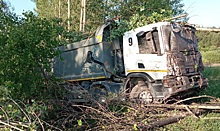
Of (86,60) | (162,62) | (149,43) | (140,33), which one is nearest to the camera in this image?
(162,62)

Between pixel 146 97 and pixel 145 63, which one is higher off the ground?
pixel 145 63

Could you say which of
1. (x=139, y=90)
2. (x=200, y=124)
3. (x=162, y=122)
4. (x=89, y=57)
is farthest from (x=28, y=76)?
(x=200, y=124)

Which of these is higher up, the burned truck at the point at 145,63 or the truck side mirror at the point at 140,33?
the truck side mirror at the point at 140,33

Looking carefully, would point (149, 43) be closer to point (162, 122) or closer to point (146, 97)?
point (146, 97)

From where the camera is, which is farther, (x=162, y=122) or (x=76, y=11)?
(x=76, y=11)

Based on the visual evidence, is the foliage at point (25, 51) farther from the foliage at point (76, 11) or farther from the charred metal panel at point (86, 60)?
the foliage at point (76, 11)

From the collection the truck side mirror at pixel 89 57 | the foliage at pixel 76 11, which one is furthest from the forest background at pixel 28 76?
the foliage at pixel 76 11

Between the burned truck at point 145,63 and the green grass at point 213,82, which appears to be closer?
the burned truck at point 145,63

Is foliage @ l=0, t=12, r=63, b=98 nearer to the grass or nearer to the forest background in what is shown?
the forest background

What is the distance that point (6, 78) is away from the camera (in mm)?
5551

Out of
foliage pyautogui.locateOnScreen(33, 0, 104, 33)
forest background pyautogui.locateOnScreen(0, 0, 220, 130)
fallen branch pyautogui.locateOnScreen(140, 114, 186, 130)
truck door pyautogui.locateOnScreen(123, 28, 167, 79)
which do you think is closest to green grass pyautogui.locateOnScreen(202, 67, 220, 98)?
truck door pyautogui.locateOnScreen(123, 28, 167, 79)

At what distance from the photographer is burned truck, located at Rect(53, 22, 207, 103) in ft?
24.4

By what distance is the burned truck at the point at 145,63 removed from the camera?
744 cm

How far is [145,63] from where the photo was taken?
786 centimetres
